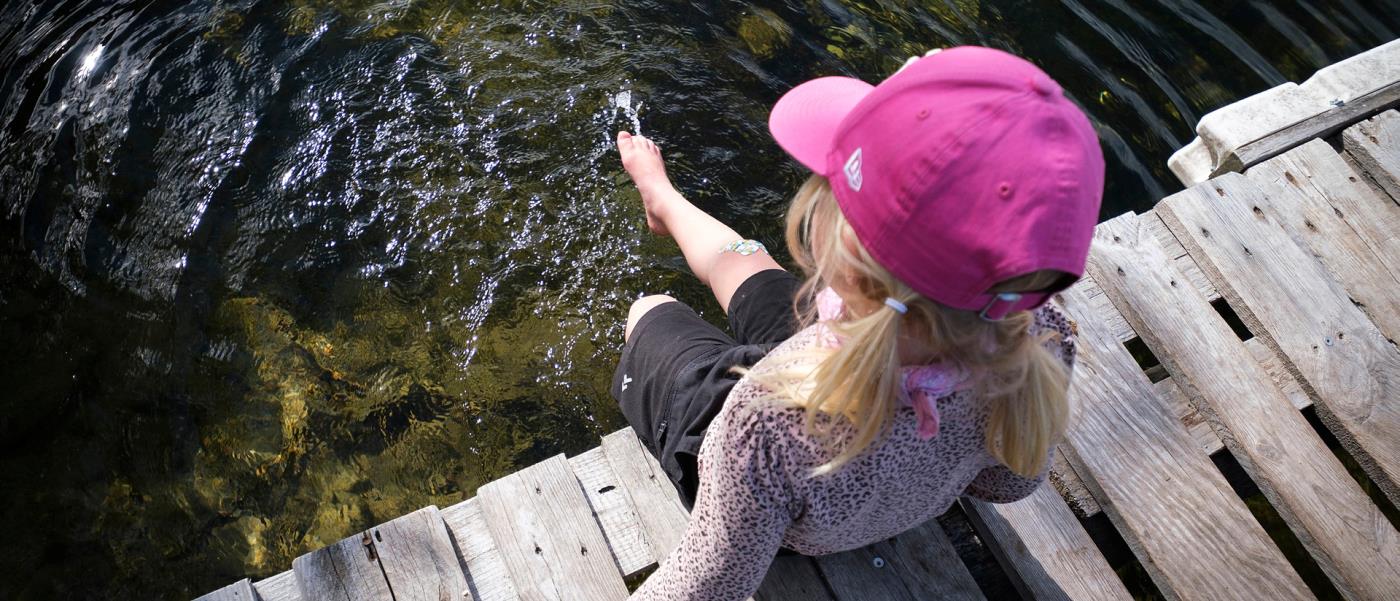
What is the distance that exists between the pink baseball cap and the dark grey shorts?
855 mm

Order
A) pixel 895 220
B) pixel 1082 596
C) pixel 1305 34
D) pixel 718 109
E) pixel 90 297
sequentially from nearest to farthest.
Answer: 1. pixel 895 220
2. pixel 1082 596
3. pixel 90 297
4. pixel 718 109
5. pixel 1305 34

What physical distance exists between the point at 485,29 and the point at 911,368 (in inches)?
124

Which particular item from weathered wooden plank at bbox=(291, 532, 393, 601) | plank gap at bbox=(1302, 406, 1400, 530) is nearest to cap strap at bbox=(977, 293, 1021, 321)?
weathered wooden plank at bbox=(291, 532, 393, 601)

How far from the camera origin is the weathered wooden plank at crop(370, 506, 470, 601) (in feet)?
7.18

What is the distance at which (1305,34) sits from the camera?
4.69 metres

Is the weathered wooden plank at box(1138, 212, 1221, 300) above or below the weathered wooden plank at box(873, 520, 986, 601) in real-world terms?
above

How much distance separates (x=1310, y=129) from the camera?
3348 millimetres

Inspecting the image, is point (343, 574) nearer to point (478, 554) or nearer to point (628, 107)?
point (478, 554)

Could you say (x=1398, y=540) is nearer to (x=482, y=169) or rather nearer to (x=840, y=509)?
(x=840, y=509)

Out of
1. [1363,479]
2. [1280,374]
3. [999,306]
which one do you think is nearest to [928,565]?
[999,306]

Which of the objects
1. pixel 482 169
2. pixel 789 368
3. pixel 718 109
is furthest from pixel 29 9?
pixel 789 368

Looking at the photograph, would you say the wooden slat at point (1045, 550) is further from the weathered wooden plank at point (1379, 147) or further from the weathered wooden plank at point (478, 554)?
the weathered wooden plank at point (1379, 147)

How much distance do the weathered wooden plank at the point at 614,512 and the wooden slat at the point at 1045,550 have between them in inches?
34.2

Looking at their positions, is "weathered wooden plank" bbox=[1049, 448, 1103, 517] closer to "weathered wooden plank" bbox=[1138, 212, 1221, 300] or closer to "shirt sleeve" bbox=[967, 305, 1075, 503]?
"shirt sleeve" bbox=[967, 305, 1075, 503]
